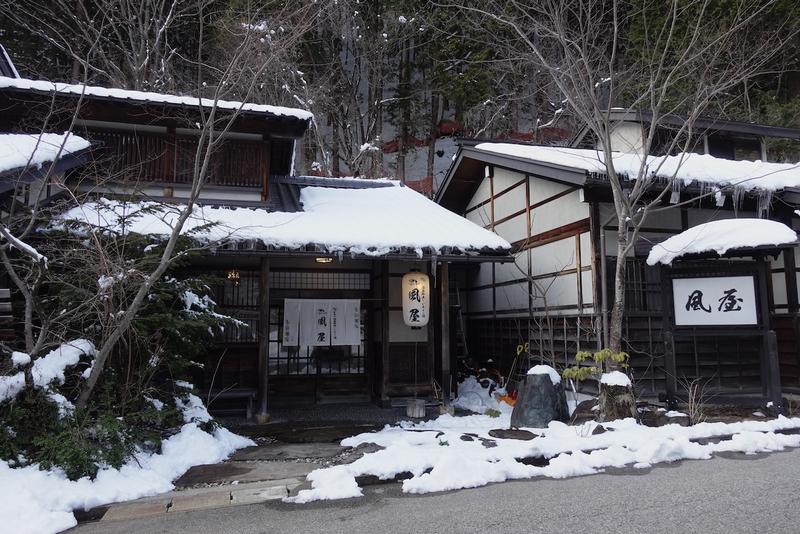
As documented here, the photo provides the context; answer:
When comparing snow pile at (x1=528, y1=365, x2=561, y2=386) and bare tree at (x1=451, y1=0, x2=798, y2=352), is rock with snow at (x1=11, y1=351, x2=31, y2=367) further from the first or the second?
bare tree at (x1=451, y1=0, x2=798, y2=352)

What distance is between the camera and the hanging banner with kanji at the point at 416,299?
1036cm

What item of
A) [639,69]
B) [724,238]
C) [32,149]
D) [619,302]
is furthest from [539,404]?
[639,69]

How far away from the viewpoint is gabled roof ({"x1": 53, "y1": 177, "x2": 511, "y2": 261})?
8.47 metres

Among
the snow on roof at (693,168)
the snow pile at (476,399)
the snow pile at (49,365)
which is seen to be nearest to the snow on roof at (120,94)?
the snow pile at (49,365)

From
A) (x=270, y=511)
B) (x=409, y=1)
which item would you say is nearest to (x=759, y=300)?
(x=270, y=511)

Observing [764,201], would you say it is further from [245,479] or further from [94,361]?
[94,361]

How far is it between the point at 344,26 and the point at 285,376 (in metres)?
15.9

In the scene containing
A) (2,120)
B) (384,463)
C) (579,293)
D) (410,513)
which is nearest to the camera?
(410,513)

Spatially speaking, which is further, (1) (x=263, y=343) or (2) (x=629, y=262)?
(2) (x=629, y=262)

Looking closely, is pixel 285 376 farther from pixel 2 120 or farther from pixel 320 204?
pixel 2 120

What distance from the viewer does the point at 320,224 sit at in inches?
395

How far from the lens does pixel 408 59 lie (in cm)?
2386

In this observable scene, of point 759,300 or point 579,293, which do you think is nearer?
point 759,300

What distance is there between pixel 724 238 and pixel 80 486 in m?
9.08
